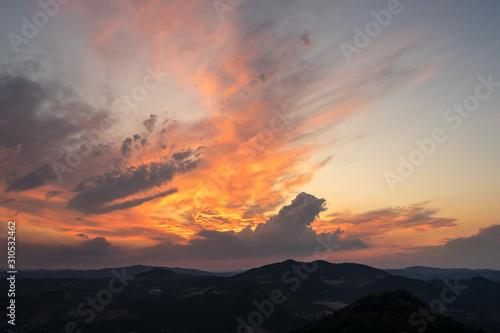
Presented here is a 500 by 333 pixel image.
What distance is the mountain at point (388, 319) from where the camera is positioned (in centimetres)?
8688

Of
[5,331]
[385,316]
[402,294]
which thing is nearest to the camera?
[385,316]

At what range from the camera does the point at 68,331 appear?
19888 centimetres

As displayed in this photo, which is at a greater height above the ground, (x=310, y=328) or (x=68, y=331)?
(x=310, y=328)

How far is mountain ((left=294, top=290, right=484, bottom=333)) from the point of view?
86875mm

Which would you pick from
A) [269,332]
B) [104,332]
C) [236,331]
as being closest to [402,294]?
[269,332]

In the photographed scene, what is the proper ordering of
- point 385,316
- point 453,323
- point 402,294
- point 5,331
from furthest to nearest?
point 5,331, point 402,294, point 385,316, point 453,323

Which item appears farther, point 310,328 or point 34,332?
point 34,332

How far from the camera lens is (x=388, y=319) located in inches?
3740

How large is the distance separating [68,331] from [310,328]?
6780 inches

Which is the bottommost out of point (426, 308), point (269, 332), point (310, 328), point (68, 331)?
point (269, 332)

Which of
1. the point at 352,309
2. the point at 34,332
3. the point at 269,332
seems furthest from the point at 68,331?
the point at 352,309

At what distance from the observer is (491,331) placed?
200 meters

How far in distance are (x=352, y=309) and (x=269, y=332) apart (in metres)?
105

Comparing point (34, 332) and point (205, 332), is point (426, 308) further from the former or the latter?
point (34, 332)
